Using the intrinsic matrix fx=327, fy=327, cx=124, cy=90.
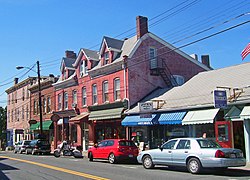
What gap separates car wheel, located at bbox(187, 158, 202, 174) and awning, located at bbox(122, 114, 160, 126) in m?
9.16

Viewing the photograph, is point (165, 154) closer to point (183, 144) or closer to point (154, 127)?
point (183, 144)

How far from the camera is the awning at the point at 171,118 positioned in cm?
2117

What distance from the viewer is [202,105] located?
19.8 metres

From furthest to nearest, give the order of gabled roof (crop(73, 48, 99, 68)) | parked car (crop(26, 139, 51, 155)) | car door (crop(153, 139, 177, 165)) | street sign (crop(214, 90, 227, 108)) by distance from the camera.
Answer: gabled roof (crop(73, 48, 99, 68)), parked car (crop(26, 139, 51, 155)), street sign (crop(214, 90, 227, 108)), car door (crop(153, 139, 177, 165))

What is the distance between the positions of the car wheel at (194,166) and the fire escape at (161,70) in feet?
53.1

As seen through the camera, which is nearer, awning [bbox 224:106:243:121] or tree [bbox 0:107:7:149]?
awning [bbox 224:106:243:121]

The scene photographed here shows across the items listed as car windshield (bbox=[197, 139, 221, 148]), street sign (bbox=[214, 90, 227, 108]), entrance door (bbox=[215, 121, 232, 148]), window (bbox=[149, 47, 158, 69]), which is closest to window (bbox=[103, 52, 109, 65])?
window (bbox=[149, 47, 158, 69])

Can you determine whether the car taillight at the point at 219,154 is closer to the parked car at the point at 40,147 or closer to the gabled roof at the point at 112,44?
the gabled roof at the point at 112,44

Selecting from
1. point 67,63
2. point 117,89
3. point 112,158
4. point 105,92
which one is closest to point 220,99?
point 112,158

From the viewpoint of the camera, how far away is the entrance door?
18.7m

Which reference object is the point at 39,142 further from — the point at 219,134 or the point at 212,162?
the point at 212,162

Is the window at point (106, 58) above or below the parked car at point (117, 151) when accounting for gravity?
above

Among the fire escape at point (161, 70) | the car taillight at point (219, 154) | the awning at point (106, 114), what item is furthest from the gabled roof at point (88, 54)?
the car taillight at point (219, 154)

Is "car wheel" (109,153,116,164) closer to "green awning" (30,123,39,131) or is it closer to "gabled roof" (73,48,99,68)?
"gabled roof" (73,48,99,68)
